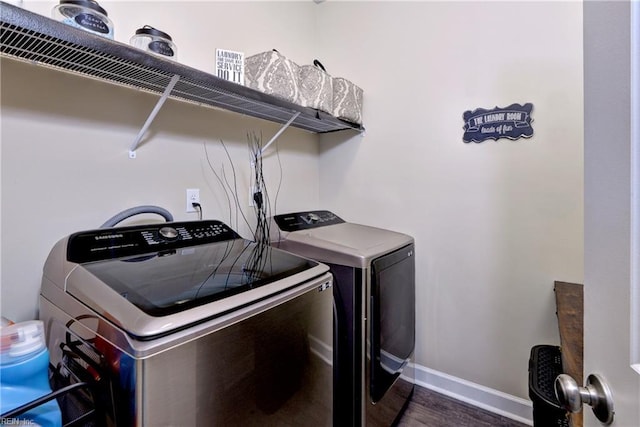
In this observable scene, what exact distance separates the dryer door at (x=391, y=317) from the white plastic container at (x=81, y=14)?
4.43 feet

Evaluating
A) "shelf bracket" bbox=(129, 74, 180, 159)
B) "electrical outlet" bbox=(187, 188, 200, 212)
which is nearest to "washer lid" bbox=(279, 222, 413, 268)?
"electrical outlet" bbox=(187, 188, 200, 212)

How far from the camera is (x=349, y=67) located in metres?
2.27

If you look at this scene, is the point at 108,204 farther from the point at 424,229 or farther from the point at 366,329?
the point at 424,229

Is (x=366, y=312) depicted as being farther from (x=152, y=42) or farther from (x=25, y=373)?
(x=152, y=42)

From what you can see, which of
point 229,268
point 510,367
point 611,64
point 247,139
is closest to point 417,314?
point 510,367

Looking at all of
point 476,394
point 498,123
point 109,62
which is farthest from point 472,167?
point 109,62

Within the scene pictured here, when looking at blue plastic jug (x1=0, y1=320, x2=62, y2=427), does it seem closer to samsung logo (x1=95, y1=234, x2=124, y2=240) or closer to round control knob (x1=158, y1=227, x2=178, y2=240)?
samsung logo (x1=95, y1=234, x2=124, y2=240)

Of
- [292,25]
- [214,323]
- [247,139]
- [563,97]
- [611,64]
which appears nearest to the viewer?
[611,64]

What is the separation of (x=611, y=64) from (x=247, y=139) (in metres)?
1.69

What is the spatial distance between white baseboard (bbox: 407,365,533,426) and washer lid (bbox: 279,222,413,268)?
2.86 ft

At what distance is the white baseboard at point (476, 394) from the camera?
5.57ft

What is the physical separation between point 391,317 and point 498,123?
4.11ft

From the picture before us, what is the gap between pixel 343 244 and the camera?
1.50m

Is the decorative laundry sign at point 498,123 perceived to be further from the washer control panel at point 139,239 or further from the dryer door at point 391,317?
the washer control panel at point 139,239
